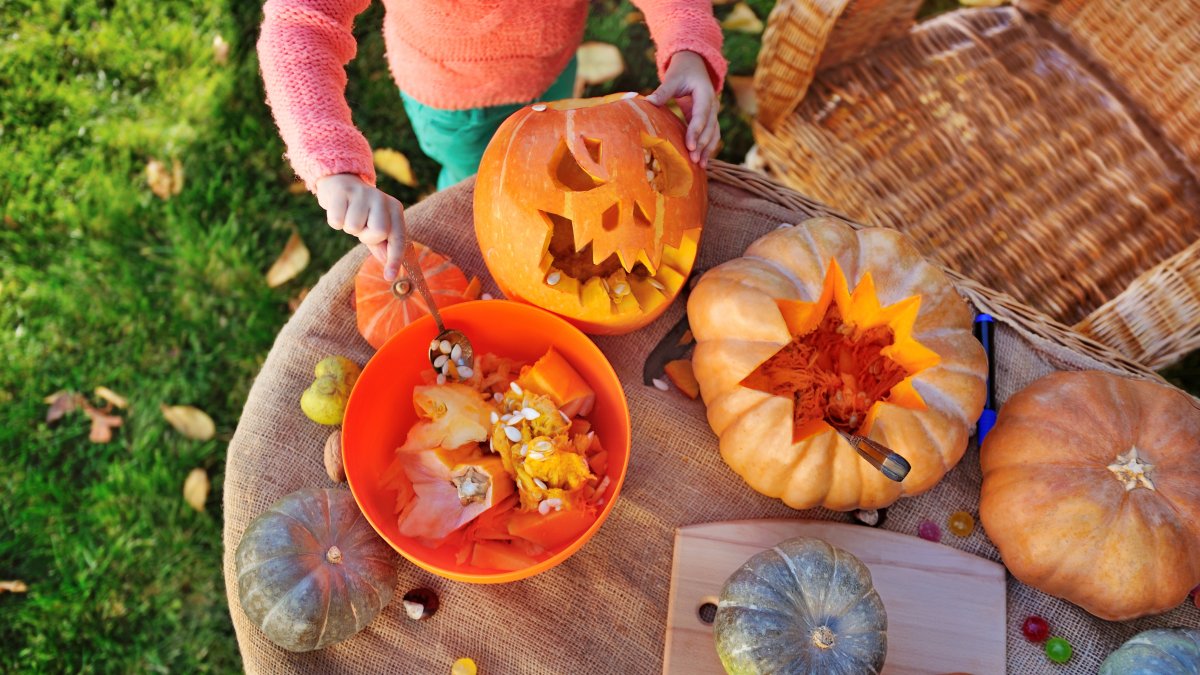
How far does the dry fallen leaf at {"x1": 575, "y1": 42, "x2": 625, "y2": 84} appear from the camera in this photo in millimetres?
2596

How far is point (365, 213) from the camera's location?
121 centimetres

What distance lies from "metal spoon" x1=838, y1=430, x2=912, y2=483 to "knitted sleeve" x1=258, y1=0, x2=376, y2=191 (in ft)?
2.86

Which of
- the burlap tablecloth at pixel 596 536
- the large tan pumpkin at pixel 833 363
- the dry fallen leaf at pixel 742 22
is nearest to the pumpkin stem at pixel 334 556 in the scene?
the burlap tablecloth at pixel 596 536

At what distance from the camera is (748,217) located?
62.0 inches

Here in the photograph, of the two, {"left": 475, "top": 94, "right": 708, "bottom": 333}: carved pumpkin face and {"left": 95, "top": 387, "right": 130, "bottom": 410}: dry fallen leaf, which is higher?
{"left": 475, "top": 94, "right": 708, "bottom": 333}: carved pumpkin face

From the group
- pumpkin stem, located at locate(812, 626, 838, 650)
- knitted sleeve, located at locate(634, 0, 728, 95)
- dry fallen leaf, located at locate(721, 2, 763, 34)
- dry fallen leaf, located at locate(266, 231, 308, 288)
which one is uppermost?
knitted sleeve, located at locate(634, 0, 728, 95)

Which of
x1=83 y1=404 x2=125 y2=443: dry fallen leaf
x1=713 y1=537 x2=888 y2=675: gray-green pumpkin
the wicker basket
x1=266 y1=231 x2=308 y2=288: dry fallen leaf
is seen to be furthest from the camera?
x1=266 y1=231 x2=308 y2=288: dry fallen leaf

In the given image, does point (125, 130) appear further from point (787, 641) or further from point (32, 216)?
point (787, 641)

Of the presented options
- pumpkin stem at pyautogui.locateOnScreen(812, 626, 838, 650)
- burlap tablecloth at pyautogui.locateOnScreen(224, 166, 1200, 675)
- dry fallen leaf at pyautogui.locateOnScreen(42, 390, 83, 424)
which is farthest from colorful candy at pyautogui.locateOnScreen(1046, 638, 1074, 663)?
dry fallen leaf at pyautogui.locateOnScreen(42, 390, 83, 424)

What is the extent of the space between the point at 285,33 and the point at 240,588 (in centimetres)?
88

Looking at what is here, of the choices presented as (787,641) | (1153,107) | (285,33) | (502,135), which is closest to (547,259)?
(502,135)

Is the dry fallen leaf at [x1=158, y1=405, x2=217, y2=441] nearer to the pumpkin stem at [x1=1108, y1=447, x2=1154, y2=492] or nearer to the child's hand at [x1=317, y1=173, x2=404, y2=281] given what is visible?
the child's hand at [x1=317, y1=173, x2=404, y2=281]

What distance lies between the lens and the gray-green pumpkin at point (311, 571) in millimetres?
1164

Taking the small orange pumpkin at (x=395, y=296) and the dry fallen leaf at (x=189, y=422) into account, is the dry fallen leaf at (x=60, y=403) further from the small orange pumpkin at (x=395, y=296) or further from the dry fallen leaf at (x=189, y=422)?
the small orange pumpkin at (x=395, y=296)
